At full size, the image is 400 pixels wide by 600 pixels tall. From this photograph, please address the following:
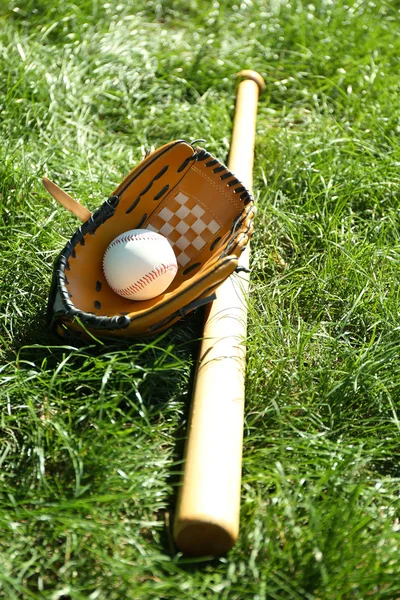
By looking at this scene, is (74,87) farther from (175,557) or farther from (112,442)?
(175,557)

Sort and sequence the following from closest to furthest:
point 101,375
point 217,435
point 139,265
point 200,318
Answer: point 217,435 → point 101,375 → point 139,265 → point 200,318

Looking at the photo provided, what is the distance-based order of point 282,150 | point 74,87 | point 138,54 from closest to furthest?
point 282,150, point 74,87, point 138,54

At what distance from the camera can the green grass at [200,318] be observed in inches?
101

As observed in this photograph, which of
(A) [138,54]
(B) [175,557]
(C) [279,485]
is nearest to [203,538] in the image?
(B) [175,557]

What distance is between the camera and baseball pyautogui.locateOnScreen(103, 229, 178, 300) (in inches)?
126

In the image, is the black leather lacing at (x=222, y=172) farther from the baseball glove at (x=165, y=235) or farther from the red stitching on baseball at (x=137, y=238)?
the red stitching on baseball at (x=137, y=238)

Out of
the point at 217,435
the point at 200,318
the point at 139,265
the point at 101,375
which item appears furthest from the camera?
the point at 200,318

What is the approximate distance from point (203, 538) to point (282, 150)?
2594mm

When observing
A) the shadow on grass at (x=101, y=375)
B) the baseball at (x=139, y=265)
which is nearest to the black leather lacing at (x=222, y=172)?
the baseball at (x=139, y=265)

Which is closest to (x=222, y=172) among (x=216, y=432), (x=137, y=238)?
(x=137, y=238)

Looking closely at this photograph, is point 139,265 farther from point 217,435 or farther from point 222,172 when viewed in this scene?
point 217,435

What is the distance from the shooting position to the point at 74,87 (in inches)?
189

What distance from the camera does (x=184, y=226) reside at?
11.6 ft

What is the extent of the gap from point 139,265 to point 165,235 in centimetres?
39
